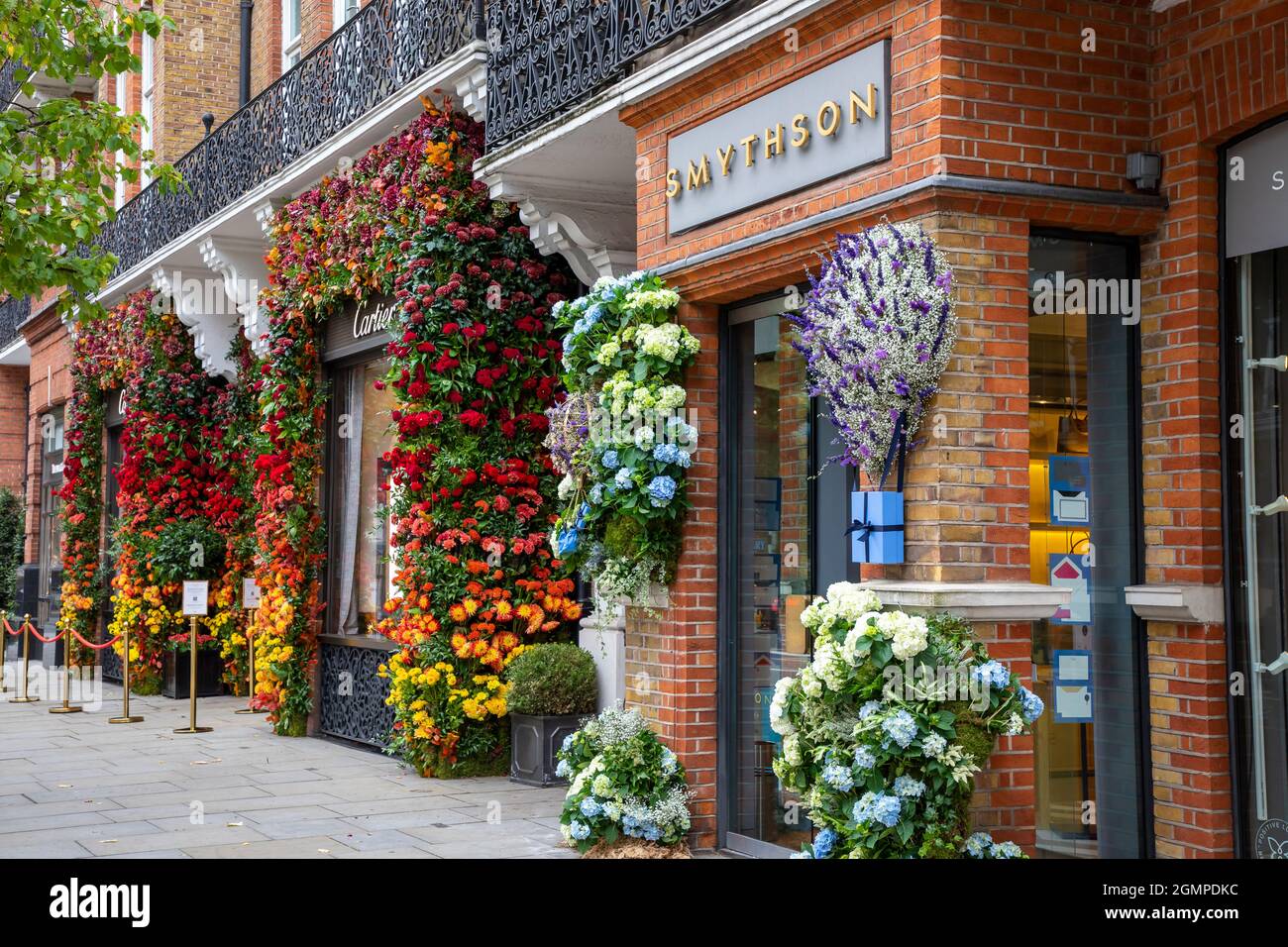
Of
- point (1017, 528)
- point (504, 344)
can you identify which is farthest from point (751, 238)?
Answer: point (504, 344)

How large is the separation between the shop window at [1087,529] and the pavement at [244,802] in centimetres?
289

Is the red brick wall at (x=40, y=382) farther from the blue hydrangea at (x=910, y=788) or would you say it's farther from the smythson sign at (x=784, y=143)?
the blue hydrangea at (x=910, y=788)

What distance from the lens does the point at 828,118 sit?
261 inches

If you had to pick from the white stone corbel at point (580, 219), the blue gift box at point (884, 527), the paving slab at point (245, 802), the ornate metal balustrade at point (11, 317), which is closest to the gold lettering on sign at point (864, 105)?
the blue gift box at point (884, 527)

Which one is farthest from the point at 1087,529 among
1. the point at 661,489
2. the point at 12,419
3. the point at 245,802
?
the point at 12,419

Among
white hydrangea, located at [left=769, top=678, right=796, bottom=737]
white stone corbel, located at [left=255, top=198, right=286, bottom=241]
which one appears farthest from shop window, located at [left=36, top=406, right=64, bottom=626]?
white hydrangea, located at [left=769, top=678, right=796, bottom=737]

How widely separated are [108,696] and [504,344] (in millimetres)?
10292

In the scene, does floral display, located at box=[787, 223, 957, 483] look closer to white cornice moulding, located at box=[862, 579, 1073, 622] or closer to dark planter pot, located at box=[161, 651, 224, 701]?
white cornice moulding, located at box=[862, 579, 1073, 622]

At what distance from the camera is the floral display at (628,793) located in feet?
25.2

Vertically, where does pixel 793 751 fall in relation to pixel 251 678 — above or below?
above

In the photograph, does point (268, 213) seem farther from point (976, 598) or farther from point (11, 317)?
point (11, 317)

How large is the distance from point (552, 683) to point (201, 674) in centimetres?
888

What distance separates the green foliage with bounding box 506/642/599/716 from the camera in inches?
404

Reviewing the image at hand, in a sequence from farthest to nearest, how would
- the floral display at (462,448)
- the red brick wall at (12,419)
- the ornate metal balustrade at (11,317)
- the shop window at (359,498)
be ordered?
the red brick wall at (12,419), the ornate metal balustrade at (11,317), the shop window at (359,498), the floral display at (462,448)
